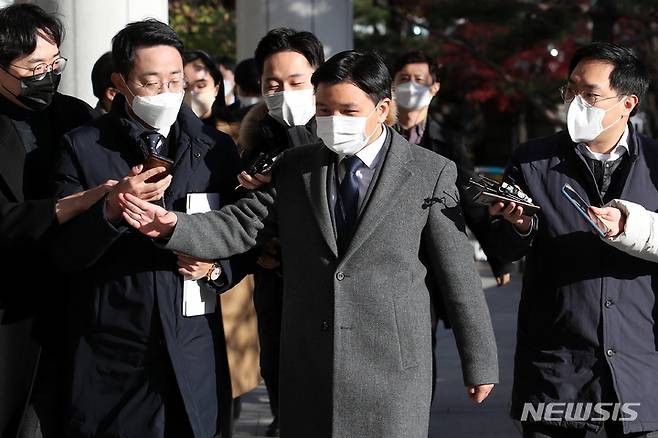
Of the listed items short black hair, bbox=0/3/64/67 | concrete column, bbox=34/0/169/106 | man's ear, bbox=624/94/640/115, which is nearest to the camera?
short black hair, bbox=0/3/64/67

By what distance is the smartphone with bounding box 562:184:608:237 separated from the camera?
3.83 meters

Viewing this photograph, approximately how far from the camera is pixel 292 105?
4609 millimetres

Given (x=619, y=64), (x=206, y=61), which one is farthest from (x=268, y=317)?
(x=206, y=61)

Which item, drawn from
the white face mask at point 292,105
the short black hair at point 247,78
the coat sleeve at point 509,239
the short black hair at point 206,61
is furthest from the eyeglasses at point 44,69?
the short black hair at point 247,78

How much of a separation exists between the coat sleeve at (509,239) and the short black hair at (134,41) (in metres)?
1.28

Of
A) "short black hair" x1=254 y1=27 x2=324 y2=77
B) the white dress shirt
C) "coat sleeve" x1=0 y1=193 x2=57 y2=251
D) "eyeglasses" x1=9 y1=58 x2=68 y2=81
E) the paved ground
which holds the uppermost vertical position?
"short black hair" x1=254 y1=27 x2=324 y2=77

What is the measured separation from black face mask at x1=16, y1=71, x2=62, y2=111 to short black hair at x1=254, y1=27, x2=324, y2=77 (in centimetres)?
96

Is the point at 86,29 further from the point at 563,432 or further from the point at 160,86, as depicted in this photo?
the point at 563,432

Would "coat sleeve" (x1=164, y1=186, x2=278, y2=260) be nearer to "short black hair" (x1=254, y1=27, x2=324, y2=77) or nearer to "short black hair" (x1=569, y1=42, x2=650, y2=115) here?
"short black hair" (x1=254, y1=27, x2=324, y2=77)

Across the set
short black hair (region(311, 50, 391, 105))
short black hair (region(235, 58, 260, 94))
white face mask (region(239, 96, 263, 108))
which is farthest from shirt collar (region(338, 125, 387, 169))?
white face mask (region(239, 96, 263, 108))

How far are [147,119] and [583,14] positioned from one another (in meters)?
8.25

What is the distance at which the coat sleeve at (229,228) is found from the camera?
3719mm

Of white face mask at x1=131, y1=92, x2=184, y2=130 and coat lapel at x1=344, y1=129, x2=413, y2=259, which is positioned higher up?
white face mask at x1=131, y1=92, x2=184, y2=130

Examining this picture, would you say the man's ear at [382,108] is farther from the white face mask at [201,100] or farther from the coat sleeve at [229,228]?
the white face mask at [201,100]
